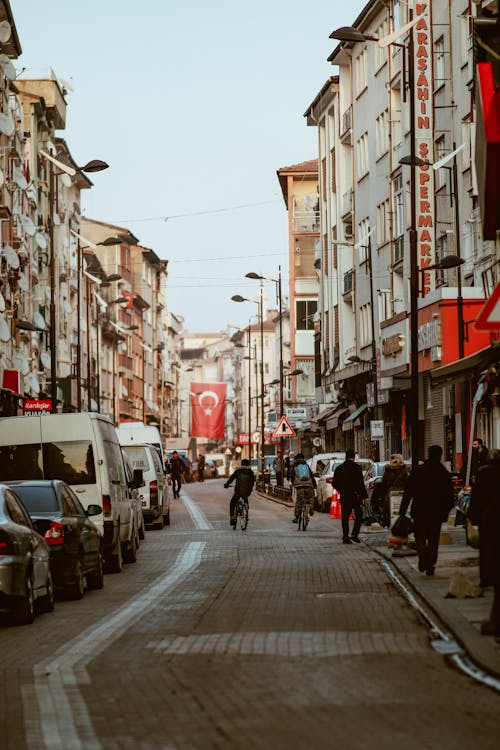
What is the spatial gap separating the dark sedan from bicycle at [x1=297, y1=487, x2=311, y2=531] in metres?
Result: 16.9

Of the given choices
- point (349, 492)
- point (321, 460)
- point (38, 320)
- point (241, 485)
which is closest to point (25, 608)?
point (349, 492)

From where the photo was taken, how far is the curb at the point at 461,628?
38.1ft

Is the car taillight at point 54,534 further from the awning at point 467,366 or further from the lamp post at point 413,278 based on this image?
the lamp post at point 413,278

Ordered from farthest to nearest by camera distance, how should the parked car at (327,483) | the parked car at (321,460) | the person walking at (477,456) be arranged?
the parked car at (321,460)
the parked car at (327,483)
the person walking at (477,456)

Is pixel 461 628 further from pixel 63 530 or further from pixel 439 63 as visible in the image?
pixel 439 63

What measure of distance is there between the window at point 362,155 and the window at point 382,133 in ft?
10.1

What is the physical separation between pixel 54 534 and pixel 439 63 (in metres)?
37.6

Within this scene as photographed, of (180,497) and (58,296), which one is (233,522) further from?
(58,296)

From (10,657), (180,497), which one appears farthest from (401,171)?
(10,657)

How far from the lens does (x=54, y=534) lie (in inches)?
763

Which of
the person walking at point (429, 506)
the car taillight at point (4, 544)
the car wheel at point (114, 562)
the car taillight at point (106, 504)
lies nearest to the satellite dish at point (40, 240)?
the car wheel at point (114, 562)

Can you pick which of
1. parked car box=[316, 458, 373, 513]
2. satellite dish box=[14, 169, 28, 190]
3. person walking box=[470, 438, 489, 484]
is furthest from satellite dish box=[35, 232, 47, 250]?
person walking box=[470, 438, 489, 484]

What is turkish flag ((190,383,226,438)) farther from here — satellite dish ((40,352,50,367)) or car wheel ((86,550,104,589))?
car wheel ((86,550,104,589))

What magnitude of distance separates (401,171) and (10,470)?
1466 inches
